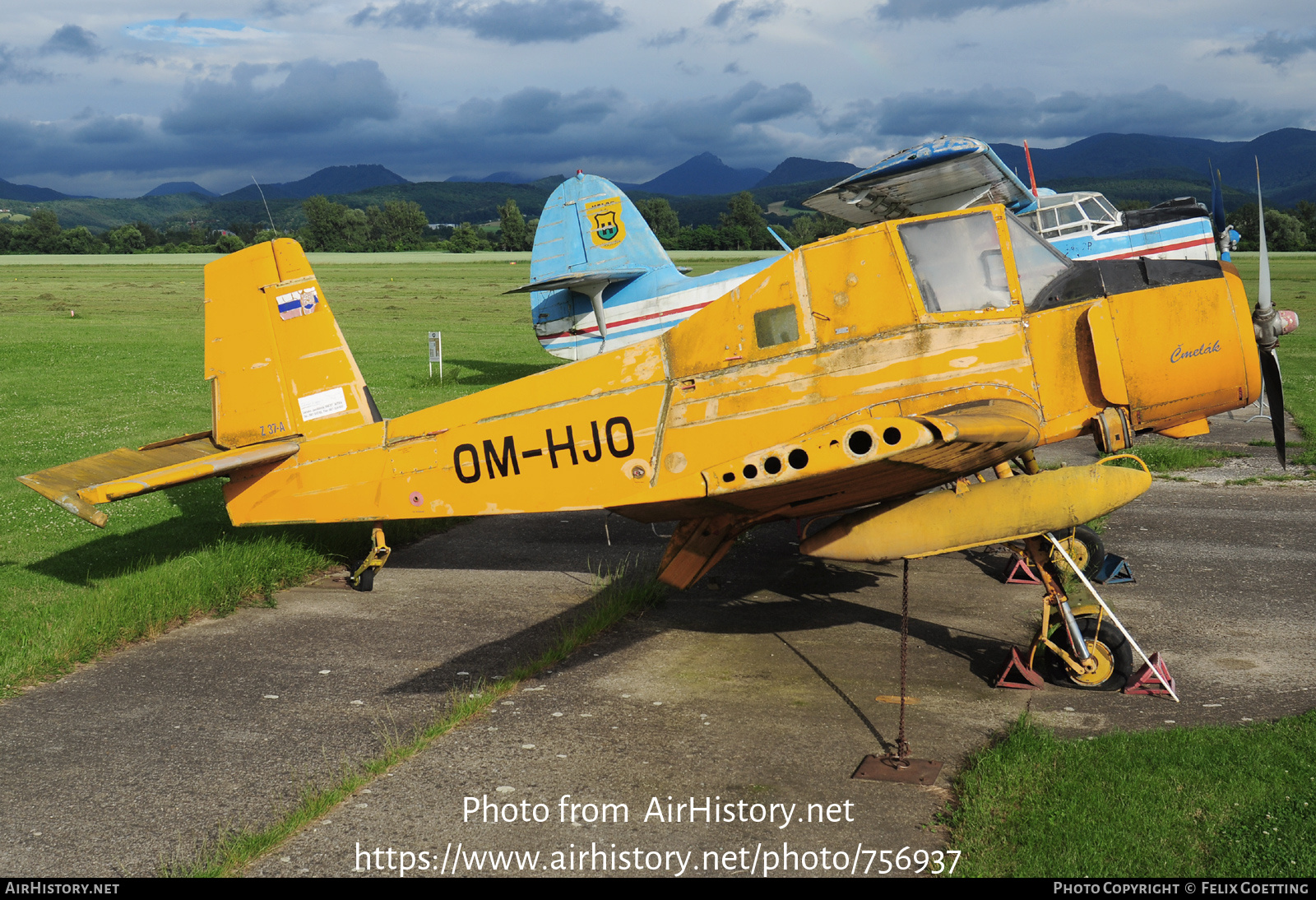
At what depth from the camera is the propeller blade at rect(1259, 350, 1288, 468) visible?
21.7 ft

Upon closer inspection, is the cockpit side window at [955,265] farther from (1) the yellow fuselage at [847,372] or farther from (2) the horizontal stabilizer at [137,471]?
(2) the horizontal stabilizer at [137,471]

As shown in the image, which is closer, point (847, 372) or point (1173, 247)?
point (847, 372)

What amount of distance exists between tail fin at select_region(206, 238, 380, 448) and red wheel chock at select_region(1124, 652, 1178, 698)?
20.4ft

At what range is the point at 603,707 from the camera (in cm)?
594

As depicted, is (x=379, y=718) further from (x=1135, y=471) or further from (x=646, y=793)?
(x=1135, y=471)

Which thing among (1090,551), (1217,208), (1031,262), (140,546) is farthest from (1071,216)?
(140,546)

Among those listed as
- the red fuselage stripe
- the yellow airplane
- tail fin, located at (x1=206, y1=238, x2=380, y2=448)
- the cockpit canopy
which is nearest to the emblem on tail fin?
the cockpit canopy

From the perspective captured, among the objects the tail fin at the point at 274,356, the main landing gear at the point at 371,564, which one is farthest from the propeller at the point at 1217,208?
the main landing gear at the point at 371,564

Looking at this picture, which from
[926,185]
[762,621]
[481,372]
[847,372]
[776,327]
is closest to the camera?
[847,372]

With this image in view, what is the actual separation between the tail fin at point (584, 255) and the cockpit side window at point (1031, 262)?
14362mm

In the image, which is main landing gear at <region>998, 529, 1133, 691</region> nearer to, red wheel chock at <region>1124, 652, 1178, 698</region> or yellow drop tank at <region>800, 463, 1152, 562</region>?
red wheel chock at <region>1124, 652, 1178, 698</region>

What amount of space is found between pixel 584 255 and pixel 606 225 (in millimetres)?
811

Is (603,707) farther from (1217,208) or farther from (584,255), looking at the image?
(584,255)

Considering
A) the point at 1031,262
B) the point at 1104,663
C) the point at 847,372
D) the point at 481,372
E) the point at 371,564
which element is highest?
the point at 1031,262
